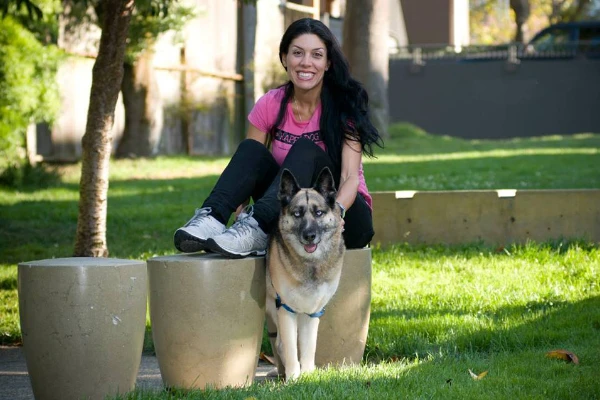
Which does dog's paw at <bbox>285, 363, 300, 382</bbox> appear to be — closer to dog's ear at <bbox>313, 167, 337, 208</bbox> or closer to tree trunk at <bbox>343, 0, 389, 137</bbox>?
dog's ear at <bbox>313, 167, 337, 208</bbox>

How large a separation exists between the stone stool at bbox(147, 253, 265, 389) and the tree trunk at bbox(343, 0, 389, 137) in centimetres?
1778

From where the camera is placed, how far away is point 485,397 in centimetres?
430

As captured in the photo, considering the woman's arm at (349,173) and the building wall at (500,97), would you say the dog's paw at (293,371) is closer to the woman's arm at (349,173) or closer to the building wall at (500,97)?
the woman's arm at (349,173)

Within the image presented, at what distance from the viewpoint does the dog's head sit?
474 centimetres

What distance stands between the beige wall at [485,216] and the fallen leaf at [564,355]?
3.64m

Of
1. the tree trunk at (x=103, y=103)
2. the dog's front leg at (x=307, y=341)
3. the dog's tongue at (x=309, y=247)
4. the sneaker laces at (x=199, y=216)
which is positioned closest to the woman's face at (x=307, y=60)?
the sneaker laces at (x=199, y=216)

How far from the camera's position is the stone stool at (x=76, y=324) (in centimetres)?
409

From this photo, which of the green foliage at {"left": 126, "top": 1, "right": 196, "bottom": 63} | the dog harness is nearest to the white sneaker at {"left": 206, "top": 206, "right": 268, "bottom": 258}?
the dog harness

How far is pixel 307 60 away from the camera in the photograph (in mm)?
5363

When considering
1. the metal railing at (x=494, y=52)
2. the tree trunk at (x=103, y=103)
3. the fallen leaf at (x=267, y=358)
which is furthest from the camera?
the metal railing at (x=494, y=52)

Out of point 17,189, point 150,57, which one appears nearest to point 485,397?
point 17,189

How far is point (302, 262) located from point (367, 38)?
719 inches

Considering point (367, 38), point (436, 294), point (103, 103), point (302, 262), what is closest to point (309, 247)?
point (302, 262)

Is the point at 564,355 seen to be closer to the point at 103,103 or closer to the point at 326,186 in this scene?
the point at 326,186
